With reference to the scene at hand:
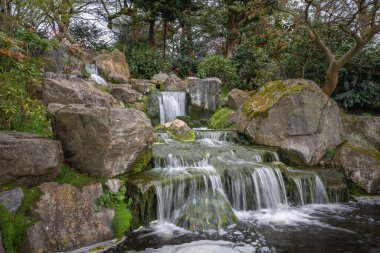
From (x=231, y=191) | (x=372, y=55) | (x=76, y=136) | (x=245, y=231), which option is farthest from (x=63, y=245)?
(x=372, y=55)

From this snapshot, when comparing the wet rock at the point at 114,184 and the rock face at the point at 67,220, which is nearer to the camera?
the rock face at the point at 67,220

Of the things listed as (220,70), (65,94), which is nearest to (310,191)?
(65,94)

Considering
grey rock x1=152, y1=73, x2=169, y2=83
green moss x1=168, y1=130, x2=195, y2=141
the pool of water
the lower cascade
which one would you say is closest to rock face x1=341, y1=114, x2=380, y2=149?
the lower cascade

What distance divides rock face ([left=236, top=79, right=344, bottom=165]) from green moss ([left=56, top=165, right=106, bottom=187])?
5.13 meters

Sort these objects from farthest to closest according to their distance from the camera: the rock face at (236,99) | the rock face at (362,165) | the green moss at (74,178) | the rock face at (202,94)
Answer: the rock face at (202,94) < the rock face at (236,99) < the rock face at (362,165) < the green moss at (74,178)

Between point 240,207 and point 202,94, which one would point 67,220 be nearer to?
point 240,207

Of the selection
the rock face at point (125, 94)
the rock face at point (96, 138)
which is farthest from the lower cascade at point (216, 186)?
the rock face at point (125, 94)

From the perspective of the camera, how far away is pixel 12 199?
4.57 meters

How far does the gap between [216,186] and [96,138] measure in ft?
8.69

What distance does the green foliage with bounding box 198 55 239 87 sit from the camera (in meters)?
15.1

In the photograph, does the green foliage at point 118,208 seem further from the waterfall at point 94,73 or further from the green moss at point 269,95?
the waterfall at point 94,73

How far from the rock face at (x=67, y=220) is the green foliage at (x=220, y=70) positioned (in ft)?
36.1

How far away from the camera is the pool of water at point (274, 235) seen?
4867 mm

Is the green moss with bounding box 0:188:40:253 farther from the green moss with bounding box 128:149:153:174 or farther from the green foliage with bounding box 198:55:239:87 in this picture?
the green foliage with bounding box 198:55:239:87
